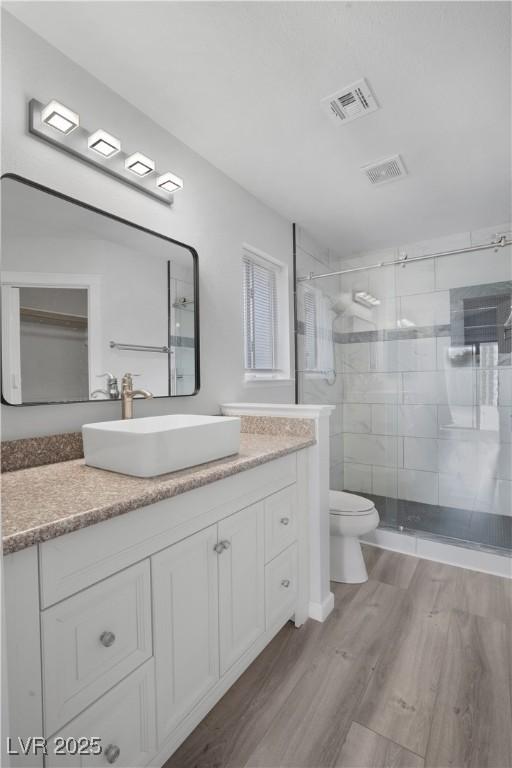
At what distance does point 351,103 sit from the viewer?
1.73m

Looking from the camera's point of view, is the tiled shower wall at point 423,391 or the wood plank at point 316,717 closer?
the wood plank at point 316,717

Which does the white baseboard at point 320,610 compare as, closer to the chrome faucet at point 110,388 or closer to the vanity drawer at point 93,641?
the vanity drawer at point 93,641

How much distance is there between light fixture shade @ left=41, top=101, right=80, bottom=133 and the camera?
1.35 meters

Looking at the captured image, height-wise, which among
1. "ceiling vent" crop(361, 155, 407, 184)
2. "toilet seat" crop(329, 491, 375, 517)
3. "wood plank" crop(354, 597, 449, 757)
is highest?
"ceiling vent" crop(361, 155, 407, 184)

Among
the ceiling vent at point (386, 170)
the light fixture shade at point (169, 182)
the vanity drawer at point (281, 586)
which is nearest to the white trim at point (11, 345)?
the light fixture shade at point (169, 182)

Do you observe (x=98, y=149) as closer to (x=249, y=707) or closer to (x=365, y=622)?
(x=249, y=707)

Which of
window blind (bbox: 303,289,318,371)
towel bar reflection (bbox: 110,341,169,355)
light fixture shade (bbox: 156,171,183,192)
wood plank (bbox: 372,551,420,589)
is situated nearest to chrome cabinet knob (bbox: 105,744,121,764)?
towel bar reflection (bbox: 110,341,169,355)

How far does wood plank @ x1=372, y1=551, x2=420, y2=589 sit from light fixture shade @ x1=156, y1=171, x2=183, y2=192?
7.80ft

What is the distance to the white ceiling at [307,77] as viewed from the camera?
135 cm

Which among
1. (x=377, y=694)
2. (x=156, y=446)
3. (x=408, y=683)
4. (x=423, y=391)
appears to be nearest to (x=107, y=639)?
(x=156, y=446)

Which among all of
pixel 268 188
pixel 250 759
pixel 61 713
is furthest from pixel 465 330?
pixel 61 713

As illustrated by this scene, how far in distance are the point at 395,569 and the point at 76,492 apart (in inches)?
82.4

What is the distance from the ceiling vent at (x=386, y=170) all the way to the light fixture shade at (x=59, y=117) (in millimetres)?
1558

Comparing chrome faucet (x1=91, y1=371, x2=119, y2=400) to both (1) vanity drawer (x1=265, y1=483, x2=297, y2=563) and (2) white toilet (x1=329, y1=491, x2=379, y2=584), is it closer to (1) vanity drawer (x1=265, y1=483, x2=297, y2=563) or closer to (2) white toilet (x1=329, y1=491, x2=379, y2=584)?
(1) vanity drawer (x1=265, y1=483, x2=297, y2=563)
